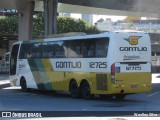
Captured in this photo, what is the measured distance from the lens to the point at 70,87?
867 inches

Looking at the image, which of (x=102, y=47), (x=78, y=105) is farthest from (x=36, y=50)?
(x=78, y=105)

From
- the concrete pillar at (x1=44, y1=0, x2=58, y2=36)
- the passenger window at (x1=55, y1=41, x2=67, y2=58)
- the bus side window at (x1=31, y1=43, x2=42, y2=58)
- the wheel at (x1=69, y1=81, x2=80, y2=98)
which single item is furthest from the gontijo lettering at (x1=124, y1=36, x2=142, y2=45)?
the concrete pillar at (x1=44, y1=0, x2=58, y2=36)

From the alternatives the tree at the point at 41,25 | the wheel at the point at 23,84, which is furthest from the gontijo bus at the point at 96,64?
the tree at the point at 41,25

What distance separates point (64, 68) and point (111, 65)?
3964 millimetres

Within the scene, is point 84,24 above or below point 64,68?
above

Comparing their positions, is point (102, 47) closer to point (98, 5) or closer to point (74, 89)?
point (74, 89)

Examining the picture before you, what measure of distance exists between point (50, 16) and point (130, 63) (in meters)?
23.5

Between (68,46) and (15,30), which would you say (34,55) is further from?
(15,30)

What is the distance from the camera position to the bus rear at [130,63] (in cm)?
1905

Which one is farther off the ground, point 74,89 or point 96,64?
point 96,64

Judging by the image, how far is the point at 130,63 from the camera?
63.2 feet

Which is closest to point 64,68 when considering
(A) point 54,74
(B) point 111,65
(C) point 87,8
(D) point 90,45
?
(A) point 54,74

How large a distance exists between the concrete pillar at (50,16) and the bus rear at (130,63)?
21904mm

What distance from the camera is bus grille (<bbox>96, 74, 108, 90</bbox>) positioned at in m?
19.3
